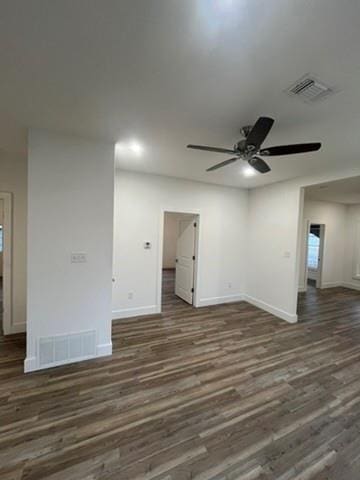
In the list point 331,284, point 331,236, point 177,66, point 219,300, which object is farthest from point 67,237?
point 331,284

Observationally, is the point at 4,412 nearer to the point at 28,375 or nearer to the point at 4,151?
the point at 28,375

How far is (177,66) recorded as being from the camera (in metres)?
1.51

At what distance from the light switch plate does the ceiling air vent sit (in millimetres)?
2663

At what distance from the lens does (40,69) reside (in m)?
1.58

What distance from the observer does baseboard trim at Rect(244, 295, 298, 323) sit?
4195 mm

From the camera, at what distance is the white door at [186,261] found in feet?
16.4

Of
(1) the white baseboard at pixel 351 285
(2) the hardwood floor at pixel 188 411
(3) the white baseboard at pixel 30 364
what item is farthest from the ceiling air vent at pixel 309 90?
(1) the white baseboard at pixel 351 285

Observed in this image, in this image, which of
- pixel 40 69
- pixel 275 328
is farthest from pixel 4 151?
pixel 275 328

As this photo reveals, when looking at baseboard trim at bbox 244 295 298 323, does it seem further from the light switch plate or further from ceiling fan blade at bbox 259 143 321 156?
the light switch plate

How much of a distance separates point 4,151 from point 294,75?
150 inches

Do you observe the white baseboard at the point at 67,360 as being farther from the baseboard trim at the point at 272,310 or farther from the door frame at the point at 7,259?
the baseboard trim at the point at 272,310

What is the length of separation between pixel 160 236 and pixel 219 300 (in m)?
2.12

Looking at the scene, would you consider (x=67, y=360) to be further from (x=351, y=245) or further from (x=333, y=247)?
(x=351, y=245)

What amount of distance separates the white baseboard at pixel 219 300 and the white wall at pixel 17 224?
3268 mm
